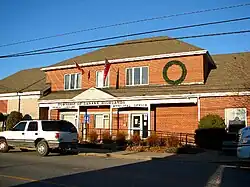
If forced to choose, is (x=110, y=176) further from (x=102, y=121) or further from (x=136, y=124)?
(x=102, y=121)

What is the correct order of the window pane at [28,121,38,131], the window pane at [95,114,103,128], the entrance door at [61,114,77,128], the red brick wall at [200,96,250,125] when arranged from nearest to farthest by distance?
the window pane at [28,121,38,131], the red brick wall at [200,96,250,125], the window pane at [95,114,103,128], the entrance door at [61,114,77,128]

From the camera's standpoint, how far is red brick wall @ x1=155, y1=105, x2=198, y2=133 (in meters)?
25.8

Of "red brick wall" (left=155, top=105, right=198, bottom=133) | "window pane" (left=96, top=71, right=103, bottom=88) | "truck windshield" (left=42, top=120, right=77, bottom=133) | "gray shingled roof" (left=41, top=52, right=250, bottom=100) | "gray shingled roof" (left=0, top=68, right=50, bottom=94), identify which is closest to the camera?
"truck windshield" (left=42, top=120, right=77, bottom=133)

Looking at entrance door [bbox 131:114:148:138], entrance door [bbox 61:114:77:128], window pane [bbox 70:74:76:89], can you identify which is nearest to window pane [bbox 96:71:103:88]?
window pane [bbox 70:74:76:89]

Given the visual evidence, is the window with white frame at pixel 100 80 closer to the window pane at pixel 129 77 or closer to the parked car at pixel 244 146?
the window pane at pixel 129 77

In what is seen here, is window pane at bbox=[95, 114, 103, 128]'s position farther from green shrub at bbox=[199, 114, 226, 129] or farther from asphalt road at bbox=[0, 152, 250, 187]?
asphalt road at bbox=[0, 152, 250, 187]

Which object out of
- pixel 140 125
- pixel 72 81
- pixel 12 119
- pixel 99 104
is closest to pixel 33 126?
pixel 99 104

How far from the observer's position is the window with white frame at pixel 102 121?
3000cm

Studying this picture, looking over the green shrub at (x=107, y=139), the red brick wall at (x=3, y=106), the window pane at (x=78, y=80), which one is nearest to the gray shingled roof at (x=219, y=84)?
the window pane at (x=78, y=80)

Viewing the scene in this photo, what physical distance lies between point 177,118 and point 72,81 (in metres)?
11.0

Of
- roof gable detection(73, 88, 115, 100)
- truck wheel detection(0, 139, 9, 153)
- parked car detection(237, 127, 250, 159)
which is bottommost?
truck wheel detection(0, 139, 9, 153)

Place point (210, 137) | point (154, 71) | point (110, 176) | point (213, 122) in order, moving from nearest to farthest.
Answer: point (110, 176) → point (210, 137) → point (213, 122) → point (154, 71)

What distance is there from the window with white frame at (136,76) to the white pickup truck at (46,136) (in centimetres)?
1035

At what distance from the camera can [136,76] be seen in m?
29.3
